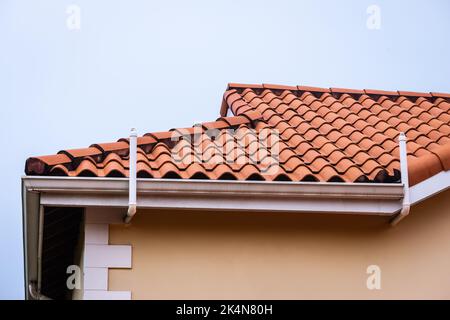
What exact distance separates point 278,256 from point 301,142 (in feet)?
5.08

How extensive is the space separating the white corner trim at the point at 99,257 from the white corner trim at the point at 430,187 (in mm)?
2519

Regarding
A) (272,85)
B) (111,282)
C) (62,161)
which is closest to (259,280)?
(111,282)

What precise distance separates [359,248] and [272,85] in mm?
3458

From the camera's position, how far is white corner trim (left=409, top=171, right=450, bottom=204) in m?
9.91

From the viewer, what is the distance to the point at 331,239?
1001 cm

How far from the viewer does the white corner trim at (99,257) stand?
9492mm

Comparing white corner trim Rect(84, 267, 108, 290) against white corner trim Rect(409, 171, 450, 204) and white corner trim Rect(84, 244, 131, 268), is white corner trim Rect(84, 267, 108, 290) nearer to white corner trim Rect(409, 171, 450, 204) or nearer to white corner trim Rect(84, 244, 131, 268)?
white corner trim Rect(84, 244, 131, 268)

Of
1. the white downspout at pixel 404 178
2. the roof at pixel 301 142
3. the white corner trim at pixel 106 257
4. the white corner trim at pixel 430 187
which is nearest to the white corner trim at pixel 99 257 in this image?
the white corner trim at pixel 106 257

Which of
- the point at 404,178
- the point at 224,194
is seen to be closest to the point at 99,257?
the point at 224,194

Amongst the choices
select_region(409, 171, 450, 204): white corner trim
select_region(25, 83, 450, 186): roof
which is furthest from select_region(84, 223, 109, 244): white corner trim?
select_region(409, 171, 450, 204): white corner trim

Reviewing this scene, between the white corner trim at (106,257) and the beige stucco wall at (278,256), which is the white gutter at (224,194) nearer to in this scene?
the beige stucco wall at (278,256)

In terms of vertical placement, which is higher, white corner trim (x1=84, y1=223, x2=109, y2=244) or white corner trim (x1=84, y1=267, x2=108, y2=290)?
white corner trim (x1=84, y1=223, x2=109, y2=244)

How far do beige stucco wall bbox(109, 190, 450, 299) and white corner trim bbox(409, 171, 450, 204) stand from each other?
12.9 inches

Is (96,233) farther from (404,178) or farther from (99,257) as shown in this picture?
(404,178)
